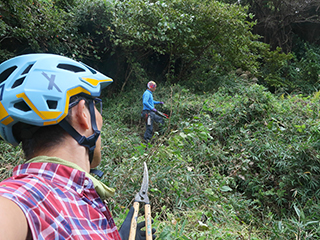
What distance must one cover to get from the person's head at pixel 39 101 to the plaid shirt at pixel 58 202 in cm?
21

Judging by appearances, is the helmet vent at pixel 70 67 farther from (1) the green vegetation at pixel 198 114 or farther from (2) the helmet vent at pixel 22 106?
(1) the green vegetation at pixel 198 114

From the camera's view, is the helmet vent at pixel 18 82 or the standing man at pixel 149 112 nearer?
the helmet vent at pixel 18 82

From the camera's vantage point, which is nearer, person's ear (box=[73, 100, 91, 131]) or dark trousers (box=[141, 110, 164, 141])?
person's ear (box=[73, 100, 91, 131])

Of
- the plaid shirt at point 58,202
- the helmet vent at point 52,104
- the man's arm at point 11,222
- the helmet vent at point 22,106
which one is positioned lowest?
the plaid shirt at point 58,202

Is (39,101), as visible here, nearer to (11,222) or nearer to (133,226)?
(11,222)

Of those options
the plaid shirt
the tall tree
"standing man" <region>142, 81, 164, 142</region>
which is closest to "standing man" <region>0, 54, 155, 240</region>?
the plaid shirt

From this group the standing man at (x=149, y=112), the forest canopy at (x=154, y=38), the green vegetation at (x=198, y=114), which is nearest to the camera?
the green vegetation at (x=198, y=114)

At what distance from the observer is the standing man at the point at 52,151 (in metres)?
0.69

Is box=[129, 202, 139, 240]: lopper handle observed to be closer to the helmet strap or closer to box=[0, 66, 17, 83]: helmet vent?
the helmet strap

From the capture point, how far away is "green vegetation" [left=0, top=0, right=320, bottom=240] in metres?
3.00

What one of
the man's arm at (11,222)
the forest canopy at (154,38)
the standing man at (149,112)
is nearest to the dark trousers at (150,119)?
the standing man at (149,112)

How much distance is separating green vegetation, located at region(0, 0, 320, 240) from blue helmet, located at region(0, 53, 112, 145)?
1382mm

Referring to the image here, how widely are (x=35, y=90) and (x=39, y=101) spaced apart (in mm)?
57

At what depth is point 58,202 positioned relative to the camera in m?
0.79
